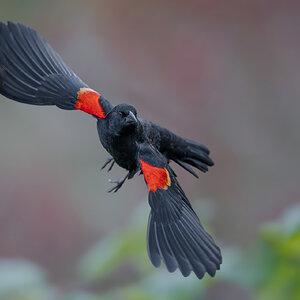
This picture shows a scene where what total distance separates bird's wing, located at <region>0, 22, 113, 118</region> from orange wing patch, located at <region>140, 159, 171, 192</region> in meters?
0.22

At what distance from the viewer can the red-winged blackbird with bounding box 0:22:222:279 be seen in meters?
1.67

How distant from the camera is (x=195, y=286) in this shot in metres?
2.98

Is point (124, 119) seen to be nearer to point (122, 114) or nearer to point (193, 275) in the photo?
point (122, 114)

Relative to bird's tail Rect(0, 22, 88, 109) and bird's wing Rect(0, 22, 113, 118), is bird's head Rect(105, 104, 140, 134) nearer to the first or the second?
bird's wing Rect(0, 22, 113, 118)

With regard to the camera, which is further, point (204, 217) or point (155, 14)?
point (155, 14)

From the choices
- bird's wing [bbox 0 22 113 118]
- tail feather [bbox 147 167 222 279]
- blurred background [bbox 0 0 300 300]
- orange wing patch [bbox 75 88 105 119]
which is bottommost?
tail feather [bbox 147 167 222 279]

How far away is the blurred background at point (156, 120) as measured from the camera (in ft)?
21.2

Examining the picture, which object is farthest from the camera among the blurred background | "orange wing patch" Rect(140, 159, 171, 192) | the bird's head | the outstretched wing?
the blurred background

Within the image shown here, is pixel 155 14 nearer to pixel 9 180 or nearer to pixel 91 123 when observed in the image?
pixel 91 123

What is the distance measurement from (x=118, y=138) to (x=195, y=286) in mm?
1513

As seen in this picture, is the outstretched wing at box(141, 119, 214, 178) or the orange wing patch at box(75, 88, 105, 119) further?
the outstretched wing at box(141, 119, 214, 178)

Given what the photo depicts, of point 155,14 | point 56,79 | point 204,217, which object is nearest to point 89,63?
point 155,14

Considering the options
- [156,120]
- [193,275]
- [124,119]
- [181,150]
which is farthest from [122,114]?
[156,120]

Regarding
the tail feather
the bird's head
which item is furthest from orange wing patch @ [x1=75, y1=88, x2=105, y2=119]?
the tail feather
